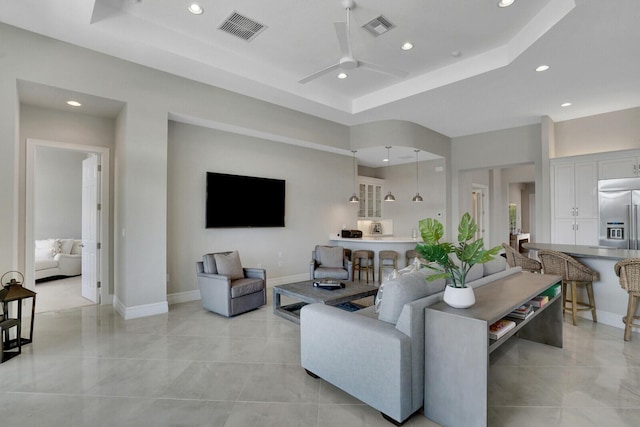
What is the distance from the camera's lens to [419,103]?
209 inches

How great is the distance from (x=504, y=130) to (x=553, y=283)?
485 cm

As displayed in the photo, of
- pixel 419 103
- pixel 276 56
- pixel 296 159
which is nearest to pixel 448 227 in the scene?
pixel 419 103

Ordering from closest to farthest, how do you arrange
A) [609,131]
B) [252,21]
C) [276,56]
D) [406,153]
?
[252,21] → [276,56] → [609,131] → [406,153]

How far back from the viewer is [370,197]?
8.45 metres

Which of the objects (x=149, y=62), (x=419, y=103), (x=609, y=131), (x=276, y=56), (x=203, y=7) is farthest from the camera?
(x=609, y=131)

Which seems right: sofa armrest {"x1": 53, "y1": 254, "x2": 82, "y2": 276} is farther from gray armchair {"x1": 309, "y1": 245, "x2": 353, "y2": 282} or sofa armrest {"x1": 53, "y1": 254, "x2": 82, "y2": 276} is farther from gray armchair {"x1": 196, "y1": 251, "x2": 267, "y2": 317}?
gray armchair {"x1": 309, "y1": 245, "x2": 353, "y2": 282}

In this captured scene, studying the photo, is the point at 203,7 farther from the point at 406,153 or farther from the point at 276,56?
the point at 406,153

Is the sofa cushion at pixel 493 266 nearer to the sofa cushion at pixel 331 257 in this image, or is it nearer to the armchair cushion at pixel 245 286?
the sofa cushion at pixel 331 257

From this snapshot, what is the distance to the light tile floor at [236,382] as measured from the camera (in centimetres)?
211

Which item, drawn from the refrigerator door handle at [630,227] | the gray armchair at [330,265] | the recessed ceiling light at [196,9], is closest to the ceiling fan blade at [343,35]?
the recessed ceiling light at [196,9]

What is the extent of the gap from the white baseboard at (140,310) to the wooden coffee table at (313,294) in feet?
5.02

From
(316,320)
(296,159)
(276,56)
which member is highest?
(276,56)

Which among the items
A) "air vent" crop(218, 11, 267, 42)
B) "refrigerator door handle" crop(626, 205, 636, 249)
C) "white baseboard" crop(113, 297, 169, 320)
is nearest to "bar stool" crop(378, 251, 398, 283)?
"refrigerator door handle" crop(626, 205, 636, 249)

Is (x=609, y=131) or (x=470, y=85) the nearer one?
(x=470, y=85)
